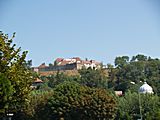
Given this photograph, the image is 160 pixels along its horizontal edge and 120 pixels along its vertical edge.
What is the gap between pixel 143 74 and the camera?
111875 mm

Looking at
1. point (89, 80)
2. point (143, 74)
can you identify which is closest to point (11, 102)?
point (89, 80)

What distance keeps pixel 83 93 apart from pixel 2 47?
24094mm

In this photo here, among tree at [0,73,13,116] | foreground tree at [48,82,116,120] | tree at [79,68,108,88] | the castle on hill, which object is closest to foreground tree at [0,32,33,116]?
tree at [0,73,13,116]

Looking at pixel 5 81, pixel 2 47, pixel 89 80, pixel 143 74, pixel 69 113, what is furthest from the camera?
pixel 143 74

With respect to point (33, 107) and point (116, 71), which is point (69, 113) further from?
point (116, 71)

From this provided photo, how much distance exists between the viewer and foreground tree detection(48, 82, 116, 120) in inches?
2108

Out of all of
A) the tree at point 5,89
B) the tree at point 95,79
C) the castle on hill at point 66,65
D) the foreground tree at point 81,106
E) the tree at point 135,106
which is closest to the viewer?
the tree at point 5,89

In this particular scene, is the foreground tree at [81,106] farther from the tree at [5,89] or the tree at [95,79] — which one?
the tree at [95,79]

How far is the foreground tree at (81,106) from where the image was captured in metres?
53.5

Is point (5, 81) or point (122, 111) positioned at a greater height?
point (5, 81)

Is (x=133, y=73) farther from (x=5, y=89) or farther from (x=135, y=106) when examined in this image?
(x=5, y=89)

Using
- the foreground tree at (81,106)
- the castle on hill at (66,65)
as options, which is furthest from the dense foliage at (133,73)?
the castle on hill at (66,65)

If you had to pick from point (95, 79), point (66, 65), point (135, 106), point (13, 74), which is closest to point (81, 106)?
point (135, 106)

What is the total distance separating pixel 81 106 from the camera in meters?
53.8
